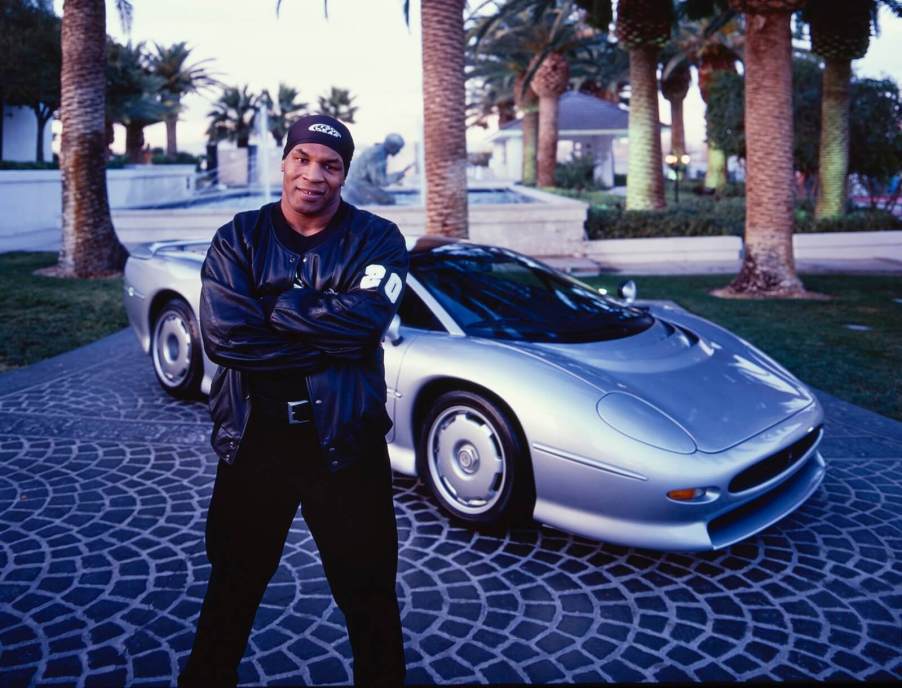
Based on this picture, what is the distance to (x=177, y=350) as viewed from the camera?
5.86 m

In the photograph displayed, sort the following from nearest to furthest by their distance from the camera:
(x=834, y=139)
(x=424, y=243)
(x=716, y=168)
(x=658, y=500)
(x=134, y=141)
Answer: (x=658, y=500) < (x=424, y=243) < (x=834, y=139) < (x=716, y=168) < (x=134, y=141)

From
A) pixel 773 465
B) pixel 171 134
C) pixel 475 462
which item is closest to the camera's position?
pixel 773 465

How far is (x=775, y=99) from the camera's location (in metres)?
10.7

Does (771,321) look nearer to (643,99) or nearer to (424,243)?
(424,243)

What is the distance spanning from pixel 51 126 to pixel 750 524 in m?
38.0

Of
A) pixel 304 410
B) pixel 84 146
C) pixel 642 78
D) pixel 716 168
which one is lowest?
pixel 304 410

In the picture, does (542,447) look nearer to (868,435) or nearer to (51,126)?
(868,435)

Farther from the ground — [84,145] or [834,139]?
[834,139]

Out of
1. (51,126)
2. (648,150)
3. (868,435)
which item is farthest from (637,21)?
(51,126)

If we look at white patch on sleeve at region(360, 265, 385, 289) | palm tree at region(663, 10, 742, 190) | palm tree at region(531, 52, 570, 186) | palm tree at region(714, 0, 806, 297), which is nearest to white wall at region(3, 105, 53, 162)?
palm tree at region(531, 52, 570, 186)

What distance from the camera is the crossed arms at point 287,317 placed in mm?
2078

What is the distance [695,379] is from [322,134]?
2.45m

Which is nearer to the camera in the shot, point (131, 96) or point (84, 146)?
point (84, 146)

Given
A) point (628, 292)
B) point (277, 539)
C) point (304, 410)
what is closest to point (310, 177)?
point (304, 410)
